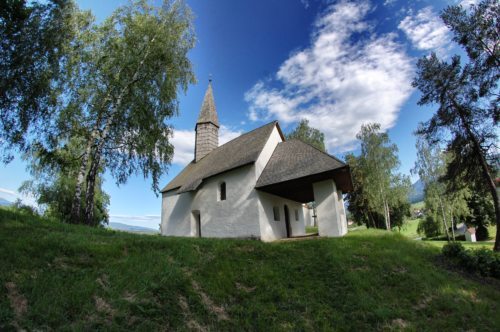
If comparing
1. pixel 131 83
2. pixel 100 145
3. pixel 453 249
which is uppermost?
pixel 131 83

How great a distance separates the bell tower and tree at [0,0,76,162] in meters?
12.9

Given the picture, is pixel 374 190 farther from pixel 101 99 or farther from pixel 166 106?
pixel 101 99

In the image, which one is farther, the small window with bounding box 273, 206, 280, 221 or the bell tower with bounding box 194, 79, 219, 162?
the bell tower with bounding box 194, 79, 219, 162

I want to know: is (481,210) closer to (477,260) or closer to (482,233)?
(482,233)

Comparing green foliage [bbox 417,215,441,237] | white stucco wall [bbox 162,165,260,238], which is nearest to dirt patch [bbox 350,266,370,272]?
white stucco wall [bbox 162,165,260,238]

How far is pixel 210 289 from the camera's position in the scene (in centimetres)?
693

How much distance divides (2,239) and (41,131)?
8.72 meters

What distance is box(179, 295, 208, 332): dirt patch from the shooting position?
5.31 meters

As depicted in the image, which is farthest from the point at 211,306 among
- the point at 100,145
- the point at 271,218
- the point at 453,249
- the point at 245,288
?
the point at 100,145

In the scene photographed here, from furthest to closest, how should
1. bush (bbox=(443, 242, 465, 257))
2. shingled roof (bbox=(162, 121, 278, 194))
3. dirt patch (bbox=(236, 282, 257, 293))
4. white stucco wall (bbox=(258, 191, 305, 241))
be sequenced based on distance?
shingled roof (bbox=(162, 121, 278, 194)), white stucco wall (bbox=(258, 191, 305, 241)), bush (bbox=(443, 242, 465, 257)), dirt patch (bbox=(236, 282, 257, 293))

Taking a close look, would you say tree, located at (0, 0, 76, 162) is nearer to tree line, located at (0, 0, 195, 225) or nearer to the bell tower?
tree line, located at (0, 0, 195, 225)

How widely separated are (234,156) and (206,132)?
800 cm

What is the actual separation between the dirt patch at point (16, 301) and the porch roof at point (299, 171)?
1126 cm

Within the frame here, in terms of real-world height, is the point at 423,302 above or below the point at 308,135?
below
